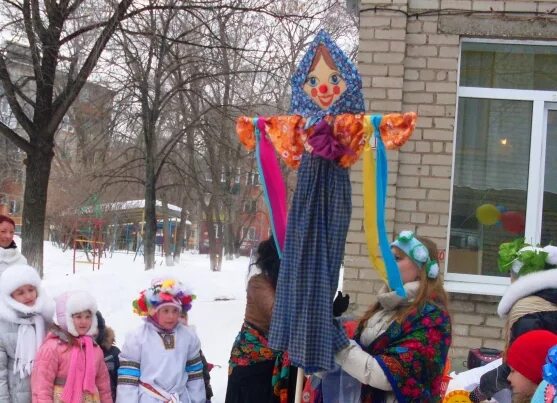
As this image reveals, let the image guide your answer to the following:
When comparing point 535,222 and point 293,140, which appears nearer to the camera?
point 293,140

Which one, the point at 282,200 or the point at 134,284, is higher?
the point at 282,200

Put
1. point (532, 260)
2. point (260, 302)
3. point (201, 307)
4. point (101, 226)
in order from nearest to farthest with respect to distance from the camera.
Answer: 1. point (532, 260)
2. point (260, 302)
3. point (201, 307)
4. point (101, 226)

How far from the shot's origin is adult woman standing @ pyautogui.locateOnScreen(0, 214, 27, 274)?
497 cm

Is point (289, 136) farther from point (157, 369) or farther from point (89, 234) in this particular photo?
point (89, 234)

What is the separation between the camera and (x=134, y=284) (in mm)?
12648

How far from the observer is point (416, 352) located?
107 inches

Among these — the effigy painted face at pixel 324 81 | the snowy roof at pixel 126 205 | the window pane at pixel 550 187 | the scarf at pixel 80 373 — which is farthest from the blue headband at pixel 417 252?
the snowy roof at pixel 126 205

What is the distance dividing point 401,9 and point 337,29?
15.4 metres

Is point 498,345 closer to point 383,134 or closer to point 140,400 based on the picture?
point 140,400

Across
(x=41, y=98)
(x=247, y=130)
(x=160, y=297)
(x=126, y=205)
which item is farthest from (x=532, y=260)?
(x=126, y=205)

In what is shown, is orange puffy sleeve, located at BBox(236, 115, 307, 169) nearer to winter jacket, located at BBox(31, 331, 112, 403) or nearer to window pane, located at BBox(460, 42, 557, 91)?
winter jacket, located at BBox(31, 331, 112, 403)

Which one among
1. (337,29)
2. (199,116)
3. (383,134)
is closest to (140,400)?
(383,134)

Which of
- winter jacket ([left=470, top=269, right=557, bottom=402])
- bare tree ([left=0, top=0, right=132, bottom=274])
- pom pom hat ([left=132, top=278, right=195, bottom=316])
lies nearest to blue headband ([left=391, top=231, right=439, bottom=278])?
winter jacket ([left=470, top=269, right=557, bottom=402])

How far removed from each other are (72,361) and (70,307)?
12.6 inches
